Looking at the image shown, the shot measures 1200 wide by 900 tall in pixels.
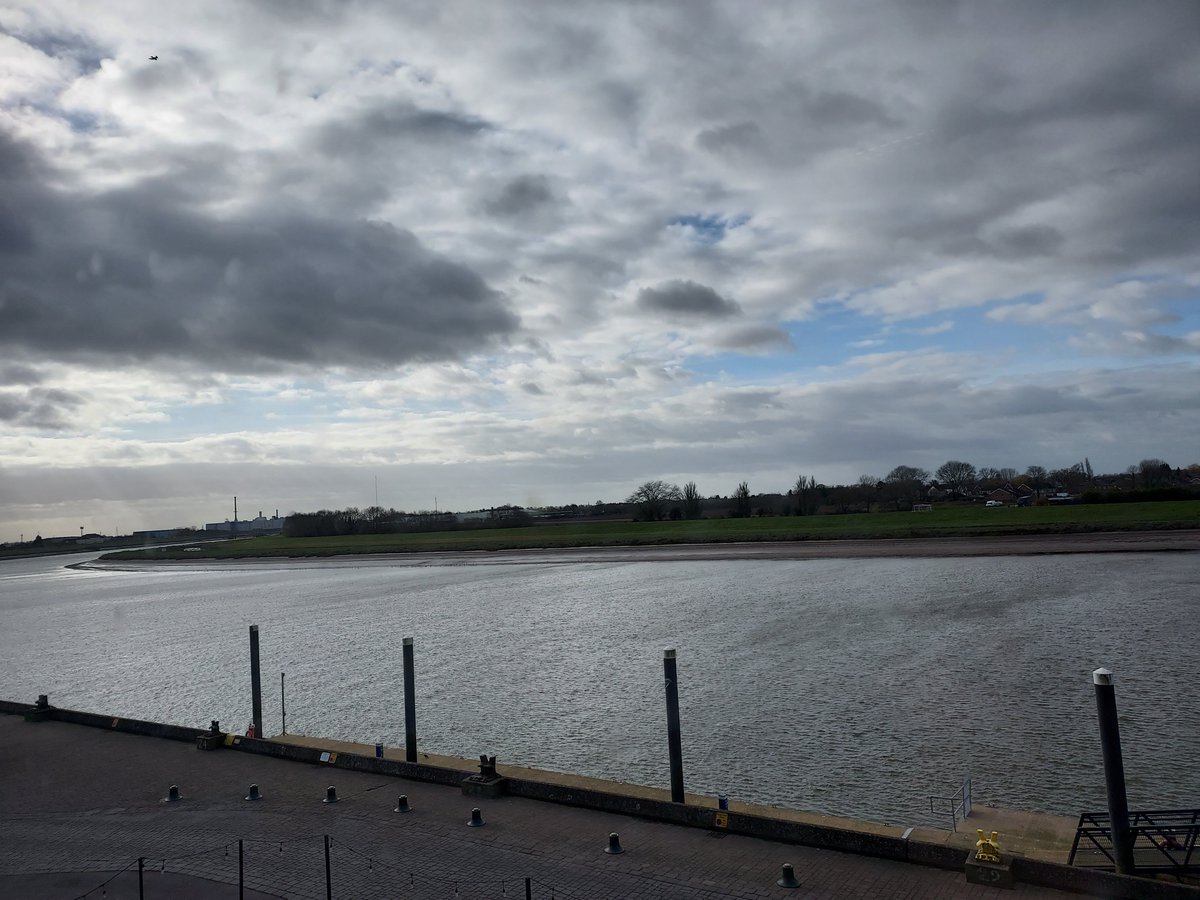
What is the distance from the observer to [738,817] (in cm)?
1116

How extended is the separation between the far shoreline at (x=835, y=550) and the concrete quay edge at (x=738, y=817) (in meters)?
60.1

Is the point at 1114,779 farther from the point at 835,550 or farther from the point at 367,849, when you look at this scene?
the point at 835,550

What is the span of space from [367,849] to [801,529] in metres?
98.7

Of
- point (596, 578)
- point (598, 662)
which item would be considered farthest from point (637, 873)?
point (596, 578)

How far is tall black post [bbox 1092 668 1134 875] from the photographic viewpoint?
877 centimetres

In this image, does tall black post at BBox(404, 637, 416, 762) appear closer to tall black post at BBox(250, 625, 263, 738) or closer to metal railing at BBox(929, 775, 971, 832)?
tall black post at BBox(250, 625, 263, 738)

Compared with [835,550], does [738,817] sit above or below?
above

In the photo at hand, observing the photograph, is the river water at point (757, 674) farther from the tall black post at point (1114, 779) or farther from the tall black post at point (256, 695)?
the tall black post at point (1114, 779)

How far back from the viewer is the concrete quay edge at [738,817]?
8812 millimetres

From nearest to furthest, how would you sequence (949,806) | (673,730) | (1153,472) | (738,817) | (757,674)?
(738,817) → (673,730) → (949,806) → (757,674) → (1153,472)

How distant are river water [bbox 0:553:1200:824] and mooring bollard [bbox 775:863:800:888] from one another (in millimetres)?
5156

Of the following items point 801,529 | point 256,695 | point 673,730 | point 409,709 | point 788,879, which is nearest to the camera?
point 788,879

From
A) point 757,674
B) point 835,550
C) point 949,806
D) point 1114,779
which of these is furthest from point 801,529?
point 1114,779

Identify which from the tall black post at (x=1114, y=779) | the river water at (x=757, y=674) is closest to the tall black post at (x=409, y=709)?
the river water at (x=757, y=674)
